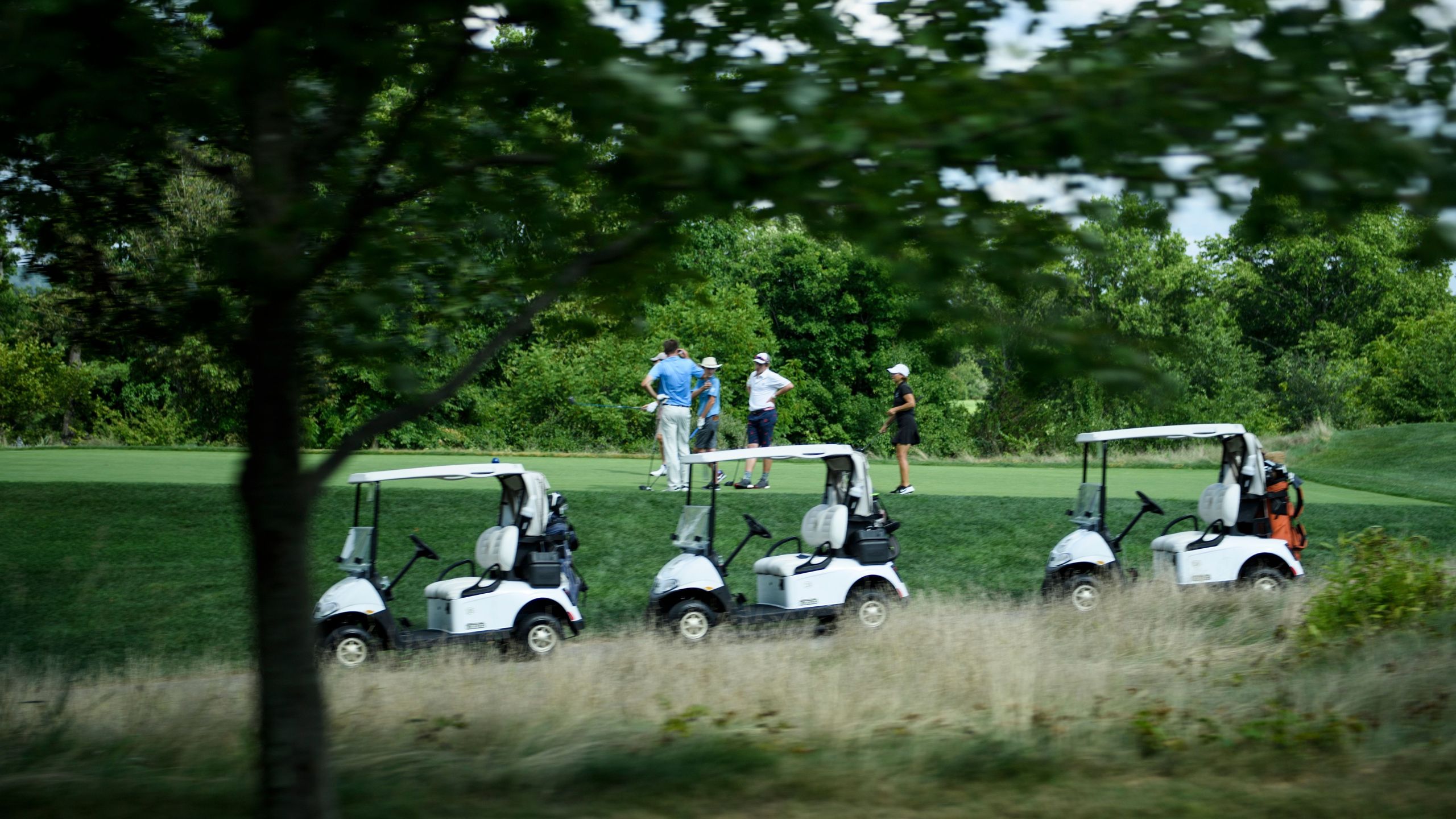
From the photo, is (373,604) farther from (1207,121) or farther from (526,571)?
(1207,121)

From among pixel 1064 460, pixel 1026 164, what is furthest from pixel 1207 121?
pixel 1064 460

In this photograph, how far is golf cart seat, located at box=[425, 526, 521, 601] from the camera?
9.69m

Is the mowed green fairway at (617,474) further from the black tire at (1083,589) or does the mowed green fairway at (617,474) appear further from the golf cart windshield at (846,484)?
→ the black tire at (1083,589)

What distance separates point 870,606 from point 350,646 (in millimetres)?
3792

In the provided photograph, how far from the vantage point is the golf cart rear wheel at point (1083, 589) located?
432 inches

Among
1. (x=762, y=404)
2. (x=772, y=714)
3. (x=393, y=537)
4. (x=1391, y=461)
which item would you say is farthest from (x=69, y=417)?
(x=772, y=714)

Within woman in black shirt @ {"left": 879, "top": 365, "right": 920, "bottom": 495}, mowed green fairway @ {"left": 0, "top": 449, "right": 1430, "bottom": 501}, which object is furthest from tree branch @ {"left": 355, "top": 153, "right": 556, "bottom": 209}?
woman in black shirt @ {"left": 879, "top": 365, "right": 920, "bottom": 495}

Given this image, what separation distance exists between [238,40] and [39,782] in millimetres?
2751

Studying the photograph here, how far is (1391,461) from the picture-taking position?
26266 millimetres

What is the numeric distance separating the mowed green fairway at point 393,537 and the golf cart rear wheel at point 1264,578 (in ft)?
6.69

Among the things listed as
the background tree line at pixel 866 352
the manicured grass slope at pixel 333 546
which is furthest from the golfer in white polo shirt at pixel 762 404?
the background tree line at pixel 866 352

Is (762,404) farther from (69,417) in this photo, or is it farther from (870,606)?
(69,417)

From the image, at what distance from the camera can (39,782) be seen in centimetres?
482

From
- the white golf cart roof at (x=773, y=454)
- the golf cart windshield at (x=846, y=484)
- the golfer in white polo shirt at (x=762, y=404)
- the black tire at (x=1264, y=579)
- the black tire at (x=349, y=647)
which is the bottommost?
the black tire at (x=349, y=647)
